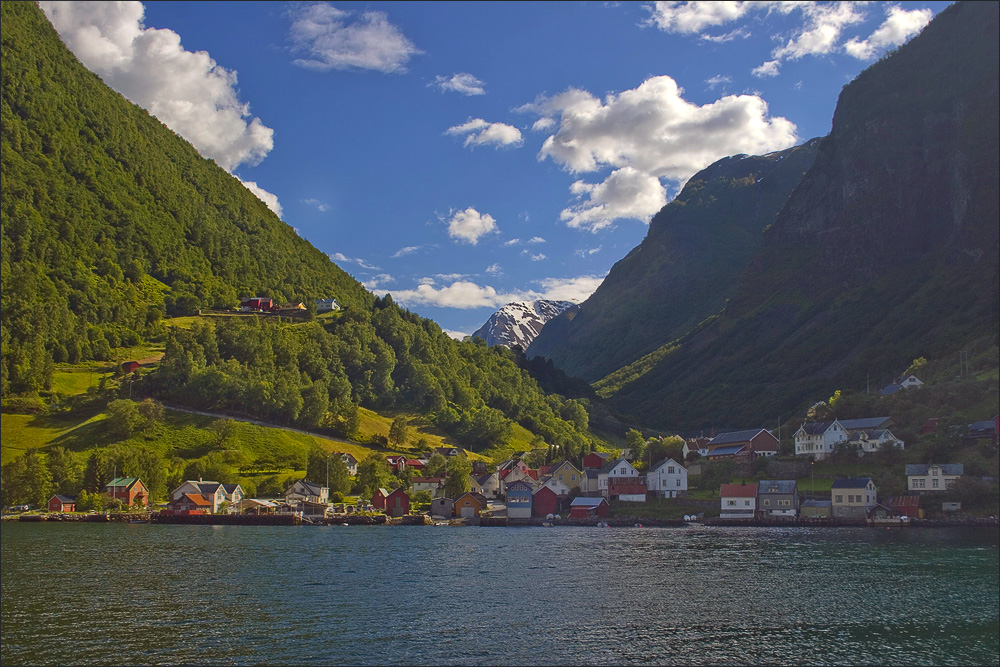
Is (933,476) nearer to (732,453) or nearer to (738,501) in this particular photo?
(738,501)

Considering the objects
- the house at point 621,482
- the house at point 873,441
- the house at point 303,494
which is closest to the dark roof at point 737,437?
the house at point 873,441

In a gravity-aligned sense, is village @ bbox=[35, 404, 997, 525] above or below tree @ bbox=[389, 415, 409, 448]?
below

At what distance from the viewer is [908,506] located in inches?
3819

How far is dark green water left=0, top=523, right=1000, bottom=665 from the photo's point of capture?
34.6 metres

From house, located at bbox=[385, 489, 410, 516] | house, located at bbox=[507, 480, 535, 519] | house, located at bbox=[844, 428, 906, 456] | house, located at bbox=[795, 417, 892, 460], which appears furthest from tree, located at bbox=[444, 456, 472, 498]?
house, located at bbox=[844, 428, 906, 456]

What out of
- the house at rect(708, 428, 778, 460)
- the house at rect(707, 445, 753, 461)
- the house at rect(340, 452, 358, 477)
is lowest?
the house at rect(340, 452, 358, 477)

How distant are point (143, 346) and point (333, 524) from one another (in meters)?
109

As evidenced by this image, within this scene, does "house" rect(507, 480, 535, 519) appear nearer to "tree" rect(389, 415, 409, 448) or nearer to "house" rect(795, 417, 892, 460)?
"house" rect(795, 417, 892, 460)

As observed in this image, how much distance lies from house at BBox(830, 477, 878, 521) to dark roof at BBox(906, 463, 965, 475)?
5768 millimetres

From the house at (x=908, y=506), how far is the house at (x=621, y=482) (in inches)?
1214

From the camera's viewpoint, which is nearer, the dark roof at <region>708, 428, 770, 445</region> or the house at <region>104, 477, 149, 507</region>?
the house at <region>104, 477, 149, 507</region>

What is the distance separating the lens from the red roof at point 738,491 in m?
104

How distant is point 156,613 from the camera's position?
40844mm

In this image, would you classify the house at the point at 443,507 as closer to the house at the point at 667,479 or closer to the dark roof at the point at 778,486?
the house at the point at 667,479
